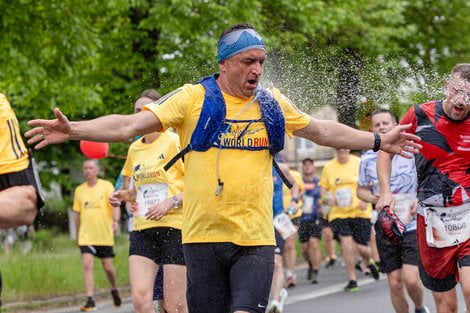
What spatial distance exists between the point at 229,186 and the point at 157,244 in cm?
286

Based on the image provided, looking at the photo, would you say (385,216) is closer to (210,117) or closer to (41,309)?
(210,117)

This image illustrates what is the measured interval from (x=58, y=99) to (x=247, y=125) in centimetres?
1328

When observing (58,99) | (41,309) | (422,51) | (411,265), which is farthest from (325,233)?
(422,51)

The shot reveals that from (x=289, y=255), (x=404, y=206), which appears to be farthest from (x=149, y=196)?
(x=289, y=255)

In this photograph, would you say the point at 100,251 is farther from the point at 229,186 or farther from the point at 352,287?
the point at 229,186

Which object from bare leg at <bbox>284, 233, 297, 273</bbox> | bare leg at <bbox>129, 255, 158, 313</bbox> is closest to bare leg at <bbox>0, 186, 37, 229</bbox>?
bare leg at <bbox>129, 255, 158, 313</bbox>

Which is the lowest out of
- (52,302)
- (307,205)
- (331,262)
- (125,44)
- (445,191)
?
(331,262)

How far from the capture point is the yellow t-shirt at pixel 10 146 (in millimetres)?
4508

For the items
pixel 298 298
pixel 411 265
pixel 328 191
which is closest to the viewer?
pixel 411 265

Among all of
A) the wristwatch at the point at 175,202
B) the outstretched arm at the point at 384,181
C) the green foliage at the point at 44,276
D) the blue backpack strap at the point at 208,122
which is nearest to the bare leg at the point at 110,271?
the green foliage at the point at 44,276

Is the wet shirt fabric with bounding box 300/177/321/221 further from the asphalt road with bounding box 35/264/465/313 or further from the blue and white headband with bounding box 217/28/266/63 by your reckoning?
the blue and white headband with bounding box 217/28/266/63

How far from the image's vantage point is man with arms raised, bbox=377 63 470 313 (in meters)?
7.71

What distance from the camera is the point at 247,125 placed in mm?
6055

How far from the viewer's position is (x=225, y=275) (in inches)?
240
